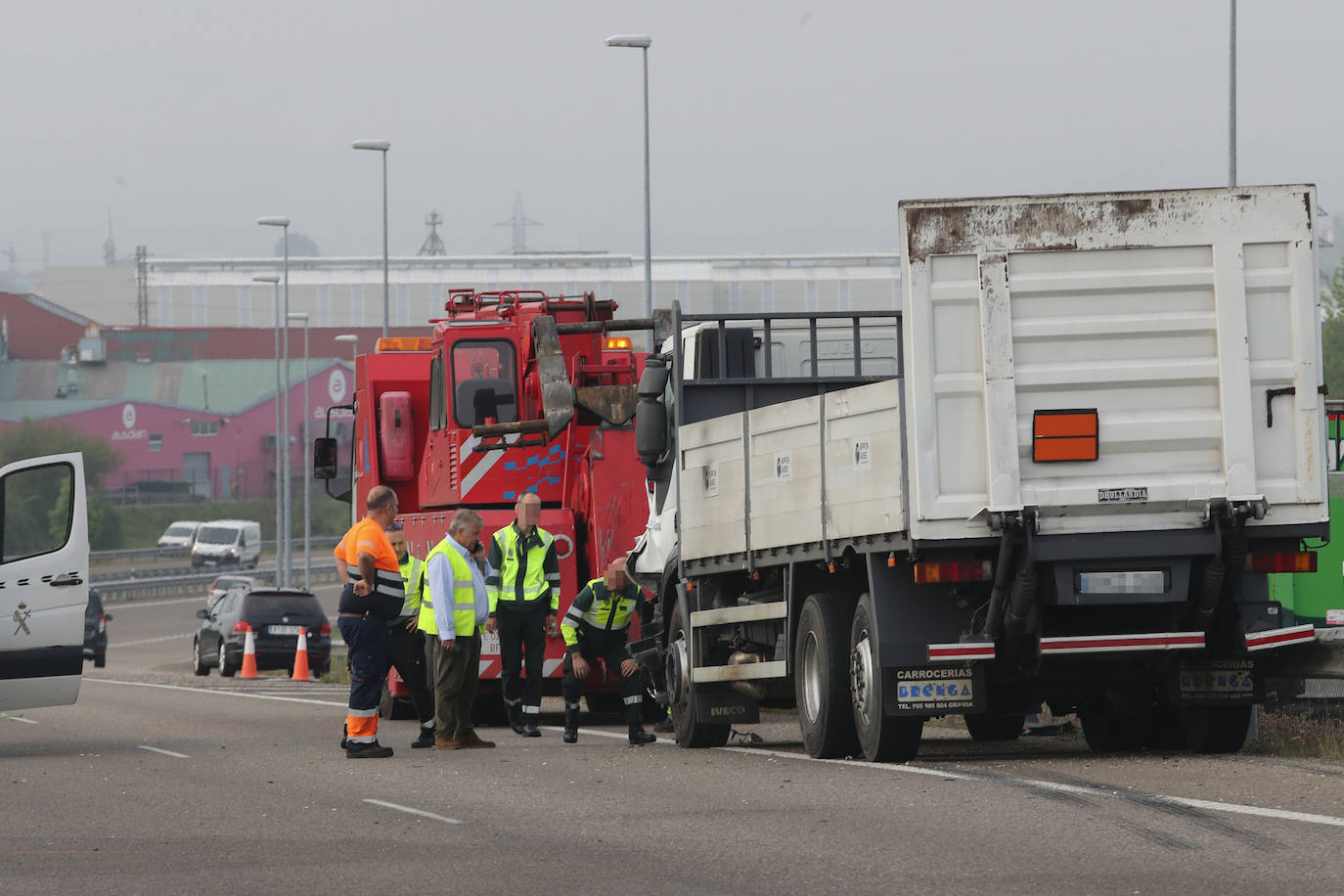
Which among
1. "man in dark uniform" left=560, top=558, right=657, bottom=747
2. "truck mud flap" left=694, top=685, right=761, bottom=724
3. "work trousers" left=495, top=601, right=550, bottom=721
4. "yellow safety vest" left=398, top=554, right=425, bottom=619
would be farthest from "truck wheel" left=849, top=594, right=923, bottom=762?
"yellow safety vest" left=398, top=554, right=425, bottom=619

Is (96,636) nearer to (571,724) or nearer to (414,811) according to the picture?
(571,724)

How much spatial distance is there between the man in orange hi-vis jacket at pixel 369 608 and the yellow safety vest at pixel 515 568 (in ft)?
4.84

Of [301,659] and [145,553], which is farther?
[145,553]

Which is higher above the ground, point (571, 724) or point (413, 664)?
point (413, 664)

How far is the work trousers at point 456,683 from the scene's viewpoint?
1536 cm

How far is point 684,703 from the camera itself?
1513 centimetres

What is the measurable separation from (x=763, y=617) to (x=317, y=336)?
112 meters

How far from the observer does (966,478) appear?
11719mm

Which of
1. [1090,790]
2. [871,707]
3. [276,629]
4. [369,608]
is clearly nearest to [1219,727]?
[871,707]

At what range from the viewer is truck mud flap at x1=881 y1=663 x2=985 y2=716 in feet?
40.1

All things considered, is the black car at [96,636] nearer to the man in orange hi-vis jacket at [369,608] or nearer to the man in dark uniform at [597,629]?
the man in dark uniform at [597,629]

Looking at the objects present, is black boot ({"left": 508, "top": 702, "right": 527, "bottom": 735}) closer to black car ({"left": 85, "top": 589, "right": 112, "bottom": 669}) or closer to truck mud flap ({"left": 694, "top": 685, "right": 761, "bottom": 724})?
truck mud flap ({"left": 694, "top": 685, "right": 761, "bottom": 724})

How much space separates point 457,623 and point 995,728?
3.79 meters

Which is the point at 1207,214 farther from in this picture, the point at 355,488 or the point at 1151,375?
the point at 355,488
